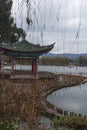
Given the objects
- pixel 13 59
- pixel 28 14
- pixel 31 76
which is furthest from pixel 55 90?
pixel 28 14

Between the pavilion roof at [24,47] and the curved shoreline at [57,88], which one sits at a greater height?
the pavilion roof at [24,47]

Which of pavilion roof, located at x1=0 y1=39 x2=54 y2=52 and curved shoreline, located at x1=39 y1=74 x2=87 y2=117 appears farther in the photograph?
pavilion roof, located at x1=0 y1=39 x2=54 y2=52

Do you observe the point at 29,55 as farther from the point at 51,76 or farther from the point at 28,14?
the point at 28,14

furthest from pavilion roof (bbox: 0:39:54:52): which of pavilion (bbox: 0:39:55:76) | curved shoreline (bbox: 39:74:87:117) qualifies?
curved shoreline (bbox: 39:74:87:117)

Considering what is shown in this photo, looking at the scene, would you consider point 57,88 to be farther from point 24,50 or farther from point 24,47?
point 24,47

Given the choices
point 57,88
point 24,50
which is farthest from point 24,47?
point 57,88

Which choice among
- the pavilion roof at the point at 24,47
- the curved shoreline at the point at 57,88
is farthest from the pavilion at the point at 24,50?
the curved shoreline at the point at 57,88

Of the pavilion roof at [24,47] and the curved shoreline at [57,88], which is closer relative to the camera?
the curved shoreline at [57,88]

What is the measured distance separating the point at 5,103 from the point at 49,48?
47.1ft

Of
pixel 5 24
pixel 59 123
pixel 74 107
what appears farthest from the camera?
pixel 5 24

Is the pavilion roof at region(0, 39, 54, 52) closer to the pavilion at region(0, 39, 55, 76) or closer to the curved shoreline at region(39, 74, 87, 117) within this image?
the pavilion at region(0, 39, 55, 76)

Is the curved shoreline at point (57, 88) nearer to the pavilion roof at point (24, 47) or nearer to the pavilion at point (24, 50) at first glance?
the pavilion at point (24, 50)

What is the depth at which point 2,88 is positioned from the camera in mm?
12734

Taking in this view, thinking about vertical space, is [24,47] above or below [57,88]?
above
